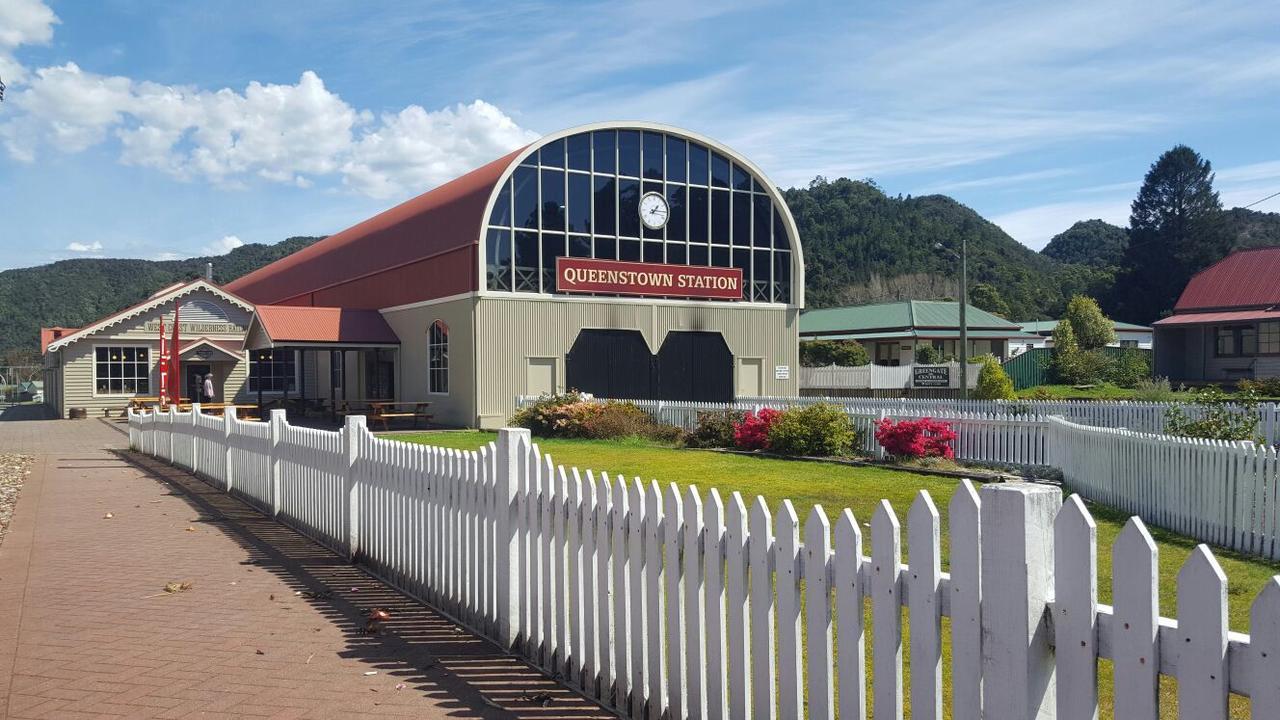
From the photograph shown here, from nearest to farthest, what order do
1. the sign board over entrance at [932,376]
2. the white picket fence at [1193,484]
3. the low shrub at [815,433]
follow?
the white picket fence at [1193,484]
the low shrub at [815,433]
the sign board over entrance at [932,376]

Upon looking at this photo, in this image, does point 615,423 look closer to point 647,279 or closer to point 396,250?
point 647,279

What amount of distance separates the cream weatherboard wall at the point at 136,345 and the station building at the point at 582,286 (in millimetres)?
5516

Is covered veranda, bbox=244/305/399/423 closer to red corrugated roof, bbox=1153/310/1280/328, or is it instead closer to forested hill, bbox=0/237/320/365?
red corrugated roof, bbox=1153/310/1280/328

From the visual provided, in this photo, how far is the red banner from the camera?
2931 cm

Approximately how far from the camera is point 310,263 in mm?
43625

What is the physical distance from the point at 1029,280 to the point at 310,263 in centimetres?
6581

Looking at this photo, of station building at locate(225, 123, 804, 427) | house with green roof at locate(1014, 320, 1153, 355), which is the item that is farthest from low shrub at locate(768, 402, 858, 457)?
house with green roof at locate(1014, 320, 1153, 355)

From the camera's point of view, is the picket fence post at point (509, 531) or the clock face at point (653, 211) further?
the clock face at point (653, 211)

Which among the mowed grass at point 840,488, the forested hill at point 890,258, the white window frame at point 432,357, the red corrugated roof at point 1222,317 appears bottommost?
the mowed grass at point 840,488

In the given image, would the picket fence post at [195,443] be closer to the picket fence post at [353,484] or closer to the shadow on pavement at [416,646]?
the shadow on pavement at [416,646]

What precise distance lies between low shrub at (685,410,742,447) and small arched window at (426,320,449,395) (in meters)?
11.4

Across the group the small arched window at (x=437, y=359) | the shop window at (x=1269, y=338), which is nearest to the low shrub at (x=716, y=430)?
the small arched window at (x=437, y=359)

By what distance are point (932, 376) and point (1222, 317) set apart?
13873mm

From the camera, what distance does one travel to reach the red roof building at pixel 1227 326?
137 feet
